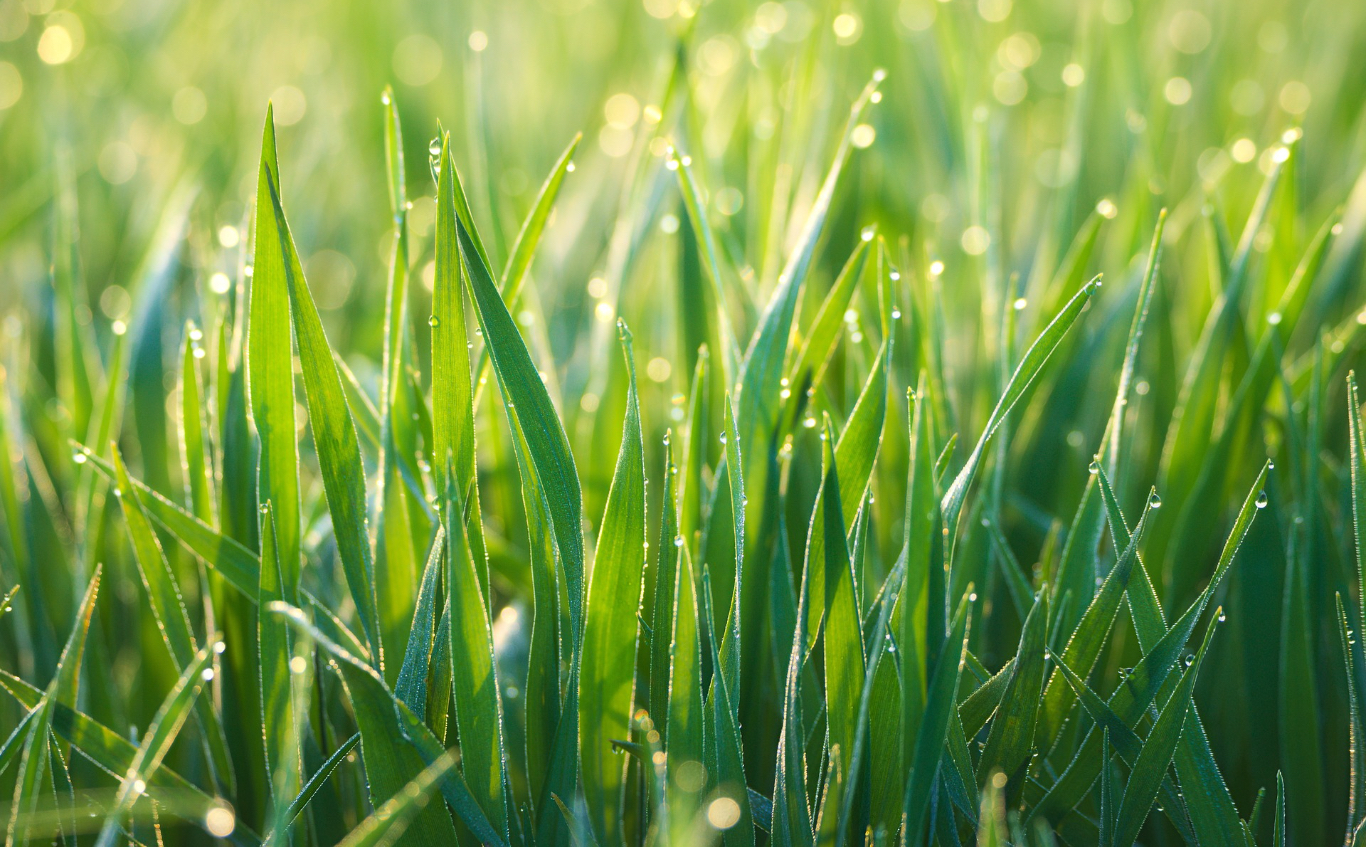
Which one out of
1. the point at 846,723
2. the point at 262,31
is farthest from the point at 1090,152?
the point at 262,31

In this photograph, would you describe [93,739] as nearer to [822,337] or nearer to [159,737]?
[159,737]

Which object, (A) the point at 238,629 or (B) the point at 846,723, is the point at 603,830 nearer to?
(B) the point at 846,723

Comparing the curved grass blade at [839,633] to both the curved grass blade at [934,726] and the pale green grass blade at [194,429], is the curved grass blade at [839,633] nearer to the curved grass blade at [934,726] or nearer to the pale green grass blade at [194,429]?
the curved grass blade at [934,726]

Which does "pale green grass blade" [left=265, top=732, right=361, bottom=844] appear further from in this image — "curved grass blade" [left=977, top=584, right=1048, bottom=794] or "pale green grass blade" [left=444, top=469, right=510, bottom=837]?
"curved grass blade" [left=977, top=584, right=1048, bottom=794]

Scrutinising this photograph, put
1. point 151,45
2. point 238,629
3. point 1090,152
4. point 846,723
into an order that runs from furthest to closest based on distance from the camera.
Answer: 1. point 151,45
2. point 1090,152
3. point 238,629
4. point 846,723

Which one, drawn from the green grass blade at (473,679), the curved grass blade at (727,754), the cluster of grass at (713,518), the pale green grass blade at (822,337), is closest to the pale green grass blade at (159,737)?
the cluster of grass at (713,518)

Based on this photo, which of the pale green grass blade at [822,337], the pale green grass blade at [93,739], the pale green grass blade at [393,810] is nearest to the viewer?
the pale green grass blade at [393,810]

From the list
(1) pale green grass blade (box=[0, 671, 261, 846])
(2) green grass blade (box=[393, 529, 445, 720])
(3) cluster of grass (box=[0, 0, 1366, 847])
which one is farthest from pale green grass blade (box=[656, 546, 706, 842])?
(1) pale green grass blade (box=[0, 671, 261, 846])
